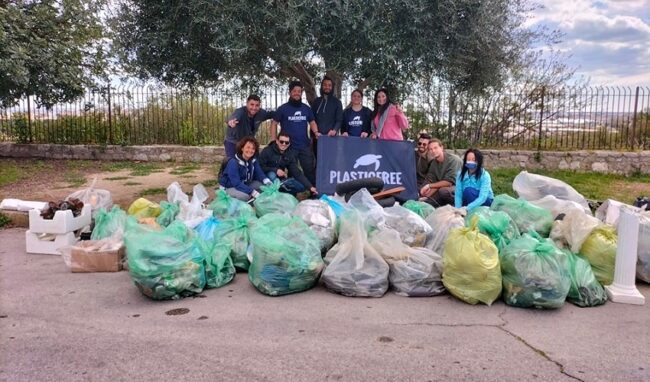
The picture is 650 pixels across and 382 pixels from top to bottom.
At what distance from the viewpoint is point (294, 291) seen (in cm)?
452

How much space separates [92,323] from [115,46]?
513 cm

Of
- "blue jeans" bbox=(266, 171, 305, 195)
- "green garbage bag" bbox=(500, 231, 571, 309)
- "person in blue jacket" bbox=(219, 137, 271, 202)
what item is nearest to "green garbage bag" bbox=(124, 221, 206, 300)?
"person in blue jacket" bbox=(219, 137, 271, 202)

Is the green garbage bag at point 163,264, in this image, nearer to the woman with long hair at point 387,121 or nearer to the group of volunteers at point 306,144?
the group of volunteers at point 306,144

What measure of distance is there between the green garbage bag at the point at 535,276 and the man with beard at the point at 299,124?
3782mm

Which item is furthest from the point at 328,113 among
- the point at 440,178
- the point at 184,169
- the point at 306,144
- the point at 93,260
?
the point at 184,169

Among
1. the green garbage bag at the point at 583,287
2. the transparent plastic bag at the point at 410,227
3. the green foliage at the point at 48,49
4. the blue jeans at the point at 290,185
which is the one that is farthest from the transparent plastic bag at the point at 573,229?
the green foliage at the point at 48,49

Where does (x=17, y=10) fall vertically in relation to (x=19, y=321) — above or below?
above

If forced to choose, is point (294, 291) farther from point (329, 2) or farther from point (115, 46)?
point (115, 46)

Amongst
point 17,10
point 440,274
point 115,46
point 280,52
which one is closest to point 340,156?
point 280,52

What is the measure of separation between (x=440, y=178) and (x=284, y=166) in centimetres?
213

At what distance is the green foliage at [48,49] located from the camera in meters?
10.3

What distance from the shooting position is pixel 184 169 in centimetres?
1232

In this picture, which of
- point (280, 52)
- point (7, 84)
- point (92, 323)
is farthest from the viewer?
point (7, 84)

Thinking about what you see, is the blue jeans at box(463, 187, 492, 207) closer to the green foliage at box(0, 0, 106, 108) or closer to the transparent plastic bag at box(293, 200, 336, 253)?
the transparent plastic bag at box(293, 200, 336, 253)
